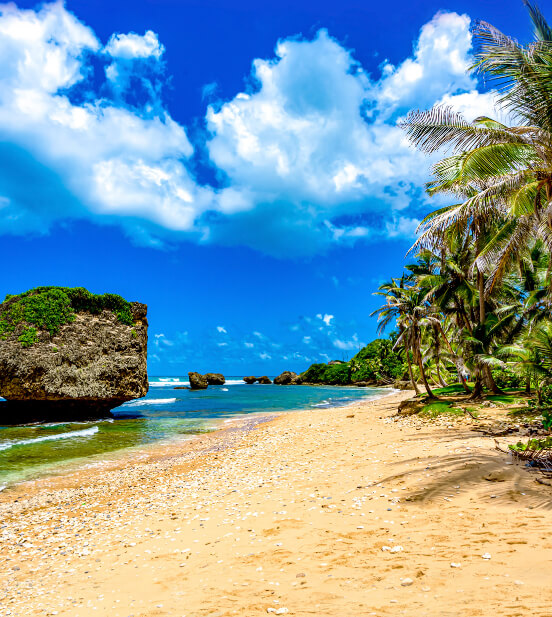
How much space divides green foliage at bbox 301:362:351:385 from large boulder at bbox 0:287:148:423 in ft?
318

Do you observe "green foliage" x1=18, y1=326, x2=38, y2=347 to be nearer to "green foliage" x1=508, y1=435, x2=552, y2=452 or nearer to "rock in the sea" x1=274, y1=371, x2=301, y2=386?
"green foliage" x1=508, y1=435, x2=552, y2=452

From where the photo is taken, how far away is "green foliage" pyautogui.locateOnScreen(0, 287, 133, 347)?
29719 millimetres

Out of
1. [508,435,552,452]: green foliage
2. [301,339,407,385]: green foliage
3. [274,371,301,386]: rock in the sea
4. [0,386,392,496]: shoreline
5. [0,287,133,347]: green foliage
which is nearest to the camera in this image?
[508,435,552,452]: green foliage

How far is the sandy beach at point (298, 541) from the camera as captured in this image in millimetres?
4586

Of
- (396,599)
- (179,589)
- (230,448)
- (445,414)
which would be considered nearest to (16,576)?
(179,589)

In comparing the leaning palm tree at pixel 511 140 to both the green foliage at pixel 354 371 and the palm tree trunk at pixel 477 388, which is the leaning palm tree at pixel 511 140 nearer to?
the palm tree trunk at pixel 477 388

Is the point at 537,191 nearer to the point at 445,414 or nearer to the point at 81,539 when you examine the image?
the point at 445,414

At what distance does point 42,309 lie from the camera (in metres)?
30.6

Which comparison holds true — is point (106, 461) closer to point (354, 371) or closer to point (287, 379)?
point (354, 371)

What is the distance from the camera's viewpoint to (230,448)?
18.5 m

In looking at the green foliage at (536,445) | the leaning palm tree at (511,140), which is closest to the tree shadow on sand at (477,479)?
the green foliage at (536,445)

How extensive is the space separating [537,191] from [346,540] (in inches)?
450

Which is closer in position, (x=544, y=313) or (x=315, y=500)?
(x=315, y=500)

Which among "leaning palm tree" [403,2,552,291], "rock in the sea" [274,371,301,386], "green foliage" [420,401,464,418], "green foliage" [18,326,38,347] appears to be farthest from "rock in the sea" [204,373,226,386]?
"leaning palm tree" [403,2,552,291]
